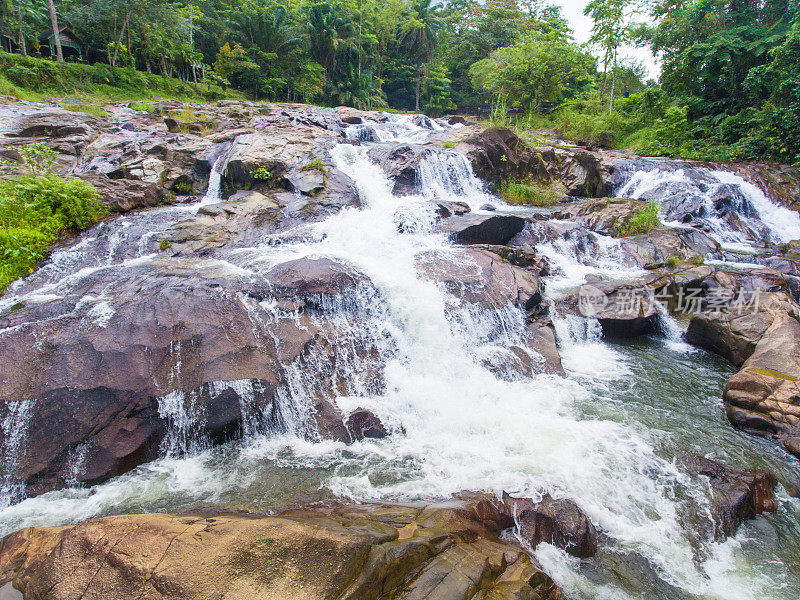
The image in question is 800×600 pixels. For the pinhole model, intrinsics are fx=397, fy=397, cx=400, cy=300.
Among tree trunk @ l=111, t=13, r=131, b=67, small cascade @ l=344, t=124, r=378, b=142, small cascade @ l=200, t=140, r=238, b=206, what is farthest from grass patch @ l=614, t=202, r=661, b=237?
tree trunk @ l=111, t=13, r=131, b=67

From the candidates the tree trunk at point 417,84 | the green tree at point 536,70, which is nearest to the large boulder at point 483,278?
the green tree at point 536,70

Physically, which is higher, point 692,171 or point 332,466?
point 692,171

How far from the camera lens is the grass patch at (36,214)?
709 centimetres

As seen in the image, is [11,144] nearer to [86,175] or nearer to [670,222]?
[86,175]

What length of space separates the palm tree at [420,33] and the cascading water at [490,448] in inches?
1510

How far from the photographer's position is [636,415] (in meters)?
5.75

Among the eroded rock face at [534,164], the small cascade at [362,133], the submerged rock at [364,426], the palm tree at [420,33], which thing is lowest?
the submerged rock at [364,426]

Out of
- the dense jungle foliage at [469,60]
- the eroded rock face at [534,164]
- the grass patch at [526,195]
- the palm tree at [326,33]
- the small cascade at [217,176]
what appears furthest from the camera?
the palm tree at [326,33]

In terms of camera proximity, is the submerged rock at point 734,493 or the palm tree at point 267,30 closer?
the submerged rock at point 734,493

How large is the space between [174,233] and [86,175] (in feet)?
12.8

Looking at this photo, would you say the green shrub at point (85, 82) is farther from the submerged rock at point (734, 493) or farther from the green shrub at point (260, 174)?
the submerged rock at point (734, 493)

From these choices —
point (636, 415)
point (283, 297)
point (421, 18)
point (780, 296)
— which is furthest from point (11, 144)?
point (421, 18)

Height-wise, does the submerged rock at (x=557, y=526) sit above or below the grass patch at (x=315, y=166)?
below

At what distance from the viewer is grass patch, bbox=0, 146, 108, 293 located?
23.3 feet
